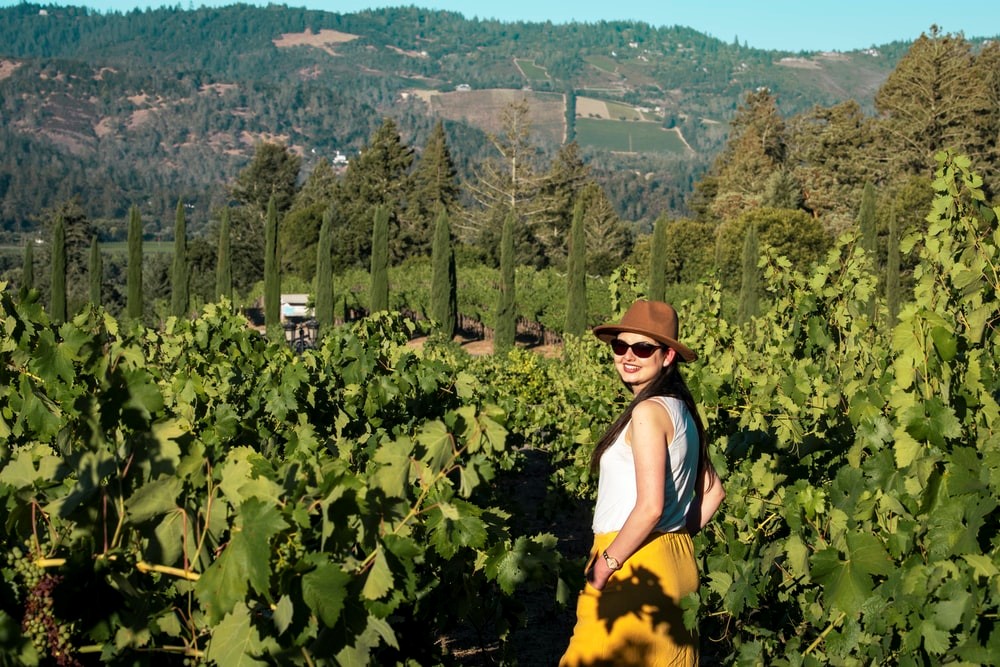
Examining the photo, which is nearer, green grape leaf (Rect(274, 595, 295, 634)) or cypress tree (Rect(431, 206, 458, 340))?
green grape leaf (Rect(274, 595, 295, 634))

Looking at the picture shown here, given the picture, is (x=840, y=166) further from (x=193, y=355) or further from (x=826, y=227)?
(x=193, y=355)

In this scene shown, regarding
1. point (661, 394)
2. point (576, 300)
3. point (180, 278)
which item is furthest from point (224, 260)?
point (661, 394)

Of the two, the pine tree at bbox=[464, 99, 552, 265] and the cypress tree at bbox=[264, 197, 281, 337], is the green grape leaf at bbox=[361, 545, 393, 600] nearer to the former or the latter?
the cypress tree at bbox=[264, 197, 281, 337]

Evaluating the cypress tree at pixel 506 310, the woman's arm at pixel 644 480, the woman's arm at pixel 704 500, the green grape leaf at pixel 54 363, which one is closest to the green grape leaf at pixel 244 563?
the green grape leaf at pixel 54 363

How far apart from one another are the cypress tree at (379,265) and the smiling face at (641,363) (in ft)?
106

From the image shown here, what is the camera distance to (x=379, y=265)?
118ft

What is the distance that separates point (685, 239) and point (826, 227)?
5.55m

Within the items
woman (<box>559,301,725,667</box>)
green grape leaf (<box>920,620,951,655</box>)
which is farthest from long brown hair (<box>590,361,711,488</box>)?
green grape leaf (<box>920,620,951,655</box>)

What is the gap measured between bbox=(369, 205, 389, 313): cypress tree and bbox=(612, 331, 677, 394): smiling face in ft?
106

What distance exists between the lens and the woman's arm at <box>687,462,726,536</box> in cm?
372

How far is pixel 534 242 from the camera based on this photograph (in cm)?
5669

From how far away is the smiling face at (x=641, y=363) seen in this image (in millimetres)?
3586

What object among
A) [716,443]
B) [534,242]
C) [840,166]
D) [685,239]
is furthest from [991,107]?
[716,443]

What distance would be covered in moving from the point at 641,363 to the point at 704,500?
1.67 feet
